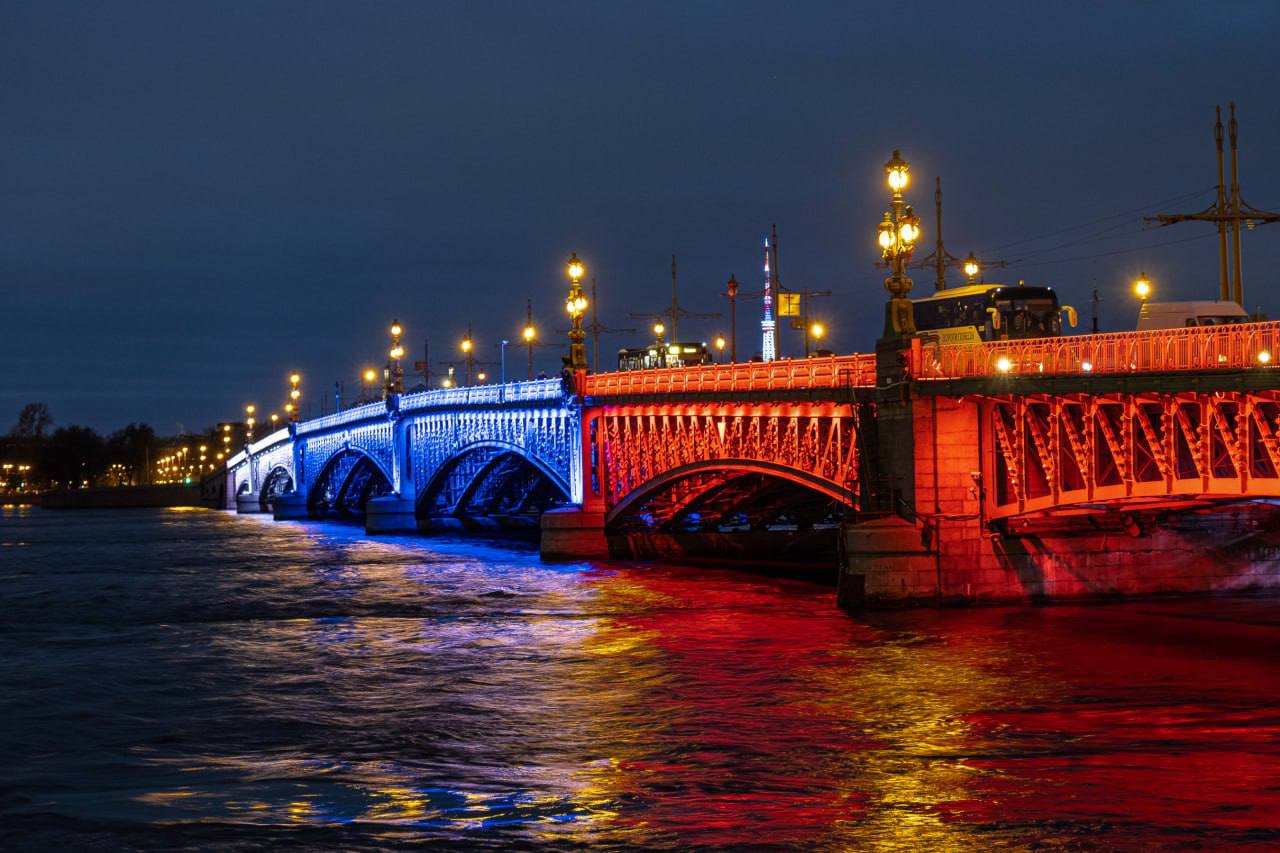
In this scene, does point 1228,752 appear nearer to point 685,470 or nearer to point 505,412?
point 685,470

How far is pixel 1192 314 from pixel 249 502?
12542cm

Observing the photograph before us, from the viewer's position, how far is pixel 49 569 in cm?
6581

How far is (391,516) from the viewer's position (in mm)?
89188

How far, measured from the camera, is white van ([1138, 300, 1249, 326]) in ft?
132

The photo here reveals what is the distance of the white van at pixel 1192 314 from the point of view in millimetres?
40312

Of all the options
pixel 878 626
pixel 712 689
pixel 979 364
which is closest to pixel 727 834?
pixel 712 689

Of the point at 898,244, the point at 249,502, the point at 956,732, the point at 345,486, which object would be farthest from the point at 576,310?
the point at 249,502

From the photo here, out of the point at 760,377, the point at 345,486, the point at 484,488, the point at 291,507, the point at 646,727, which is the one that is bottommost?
the point at 646,727

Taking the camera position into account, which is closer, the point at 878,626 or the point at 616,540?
the point at 878,626

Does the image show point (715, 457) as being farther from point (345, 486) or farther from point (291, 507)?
point (291, 507)

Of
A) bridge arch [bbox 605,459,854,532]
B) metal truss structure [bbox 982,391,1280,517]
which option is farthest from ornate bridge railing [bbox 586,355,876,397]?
metal truss structure [bbox 982,391,1280,517]

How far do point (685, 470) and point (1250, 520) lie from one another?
17003mm

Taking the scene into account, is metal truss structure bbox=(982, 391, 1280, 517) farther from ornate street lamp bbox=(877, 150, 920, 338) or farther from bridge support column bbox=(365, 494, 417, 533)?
Result: bridge support column bbox=(365, 494, 417, 533)

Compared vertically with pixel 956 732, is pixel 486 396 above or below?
above
